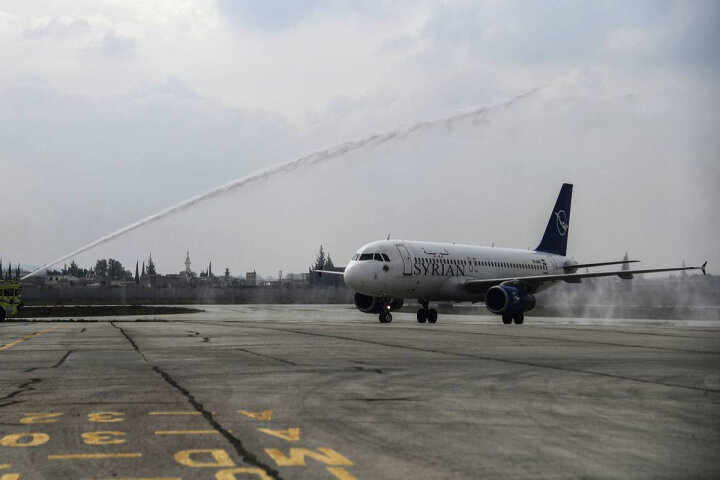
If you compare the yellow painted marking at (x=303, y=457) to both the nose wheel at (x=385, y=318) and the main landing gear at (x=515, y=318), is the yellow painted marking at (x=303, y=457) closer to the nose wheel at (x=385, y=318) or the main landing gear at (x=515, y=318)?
the nose wheel at (x=385, y=318)

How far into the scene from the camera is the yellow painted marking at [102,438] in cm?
865

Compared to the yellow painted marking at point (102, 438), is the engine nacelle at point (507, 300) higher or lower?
higher

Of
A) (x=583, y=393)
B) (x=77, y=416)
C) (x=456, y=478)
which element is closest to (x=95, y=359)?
(x=77, y=416)

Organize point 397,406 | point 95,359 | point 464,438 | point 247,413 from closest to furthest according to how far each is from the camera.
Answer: point 464,438, point 247,413, point 397,406, point 95,359

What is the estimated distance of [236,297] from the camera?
10931 cm

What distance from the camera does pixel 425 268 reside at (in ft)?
147

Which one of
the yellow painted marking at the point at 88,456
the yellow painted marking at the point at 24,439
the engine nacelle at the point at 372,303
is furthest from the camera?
the engine nacelle at the point at 372,303

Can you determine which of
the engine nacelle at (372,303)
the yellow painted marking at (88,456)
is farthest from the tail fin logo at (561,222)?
the yellow painted marking at (88,456)

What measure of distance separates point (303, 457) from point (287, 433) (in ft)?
4.55

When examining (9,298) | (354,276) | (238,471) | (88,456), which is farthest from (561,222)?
(238,471)

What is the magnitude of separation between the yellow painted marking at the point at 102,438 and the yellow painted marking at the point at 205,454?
0.99 m

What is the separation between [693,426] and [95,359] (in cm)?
1321

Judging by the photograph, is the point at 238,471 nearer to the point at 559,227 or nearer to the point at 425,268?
the point at 425,268

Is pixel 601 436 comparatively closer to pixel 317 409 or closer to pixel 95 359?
pixel 317 409
